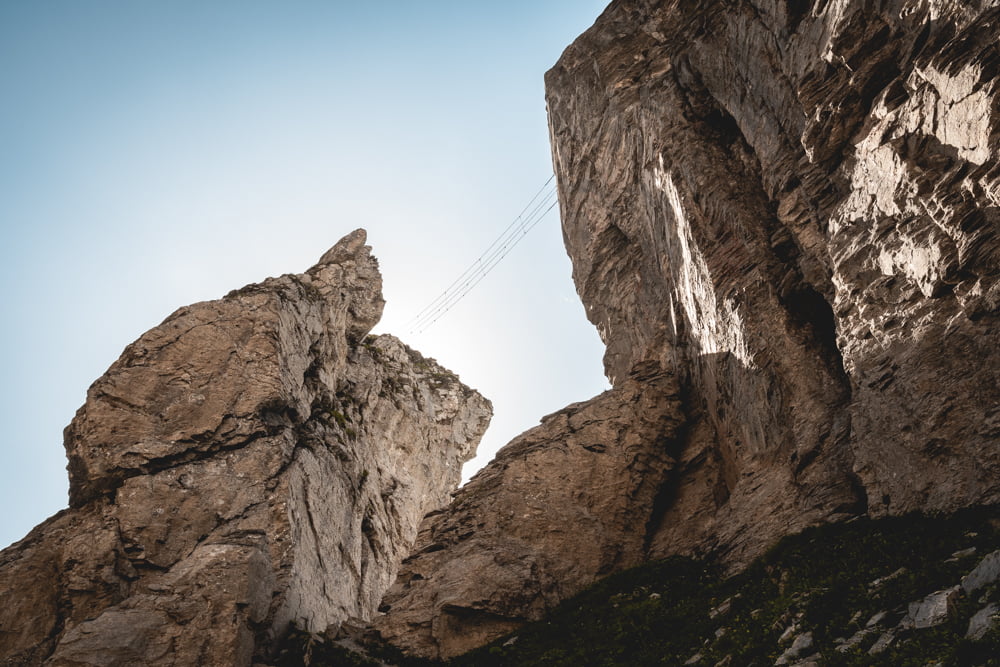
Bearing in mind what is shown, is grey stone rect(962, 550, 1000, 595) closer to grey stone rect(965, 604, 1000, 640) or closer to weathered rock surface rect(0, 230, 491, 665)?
grey stone rect(965, 604, 1000, 640)

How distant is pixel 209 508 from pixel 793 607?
23.8 meters

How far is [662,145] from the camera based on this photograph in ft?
110

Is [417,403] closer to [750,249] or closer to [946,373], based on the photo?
[750,249]

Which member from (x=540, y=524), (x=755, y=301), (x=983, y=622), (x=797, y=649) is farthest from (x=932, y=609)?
(x=540, y=524)

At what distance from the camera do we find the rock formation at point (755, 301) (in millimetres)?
17844

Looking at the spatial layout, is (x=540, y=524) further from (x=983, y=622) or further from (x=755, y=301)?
(x=983, y=622)

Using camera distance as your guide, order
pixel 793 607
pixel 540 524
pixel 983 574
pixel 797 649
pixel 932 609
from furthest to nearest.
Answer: pixel 540 524, pixel 793 607, pixel 797 649, pixel 932 609, pixel 983 574

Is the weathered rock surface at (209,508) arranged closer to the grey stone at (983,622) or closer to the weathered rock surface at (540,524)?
the weathered rock surface at (540,524)

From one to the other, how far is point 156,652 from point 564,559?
1484cm

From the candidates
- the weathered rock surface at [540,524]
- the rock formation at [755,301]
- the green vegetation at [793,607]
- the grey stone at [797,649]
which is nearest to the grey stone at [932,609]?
the green vegetation at [793,607]

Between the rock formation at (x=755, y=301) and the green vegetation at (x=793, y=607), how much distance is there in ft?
4.76

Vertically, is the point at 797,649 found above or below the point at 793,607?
below

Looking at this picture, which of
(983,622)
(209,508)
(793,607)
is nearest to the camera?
(983,622)

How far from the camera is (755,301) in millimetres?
27516
